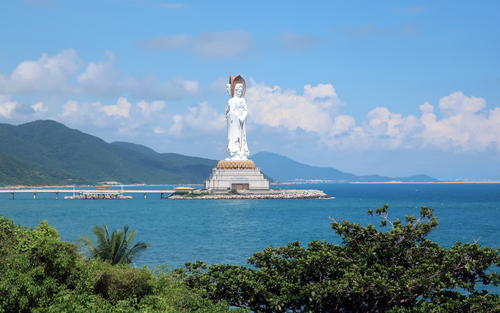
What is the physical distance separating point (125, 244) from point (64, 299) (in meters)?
8.27

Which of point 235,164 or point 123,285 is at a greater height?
point 235,164

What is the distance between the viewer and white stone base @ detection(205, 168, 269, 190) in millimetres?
82250

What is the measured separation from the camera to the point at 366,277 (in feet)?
45.3

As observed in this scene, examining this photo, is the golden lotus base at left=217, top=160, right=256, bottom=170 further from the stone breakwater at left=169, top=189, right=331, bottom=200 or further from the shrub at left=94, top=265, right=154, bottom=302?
the shrub at left=94, top=265, right=154, bottom=302

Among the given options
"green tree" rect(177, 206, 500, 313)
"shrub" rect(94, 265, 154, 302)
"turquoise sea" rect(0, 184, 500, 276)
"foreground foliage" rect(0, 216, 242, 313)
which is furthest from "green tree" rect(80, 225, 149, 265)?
"turquoise sea" rect(0, 184, 500, 276)

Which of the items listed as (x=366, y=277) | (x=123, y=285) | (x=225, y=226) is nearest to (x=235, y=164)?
(x=225, y=226)

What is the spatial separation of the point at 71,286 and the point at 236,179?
225 feet

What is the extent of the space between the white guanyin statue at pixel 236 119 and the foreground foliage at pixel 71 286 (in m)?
66.0

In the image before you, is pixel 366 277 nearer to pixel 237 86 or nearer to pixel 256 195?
pixel 256 195

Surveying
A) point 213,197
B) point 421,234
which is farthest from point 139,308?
point 213,197

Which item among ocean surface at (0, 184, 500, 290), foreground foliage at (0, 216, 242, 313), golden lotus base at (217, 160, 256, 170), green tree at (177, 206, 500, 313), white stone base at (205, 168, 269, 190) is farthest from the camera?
white stone base at (205, 168, 269, 190)

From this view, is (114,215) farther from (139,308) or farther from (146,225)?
(139,308)

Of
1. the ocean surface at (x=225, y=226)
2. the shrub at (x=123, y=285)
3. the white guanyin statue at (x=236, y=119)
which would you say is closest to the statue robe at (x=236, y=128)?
the white guanyin statue at (x=236, y=119)

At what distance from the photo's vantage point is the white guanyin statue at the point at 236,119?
265ft
